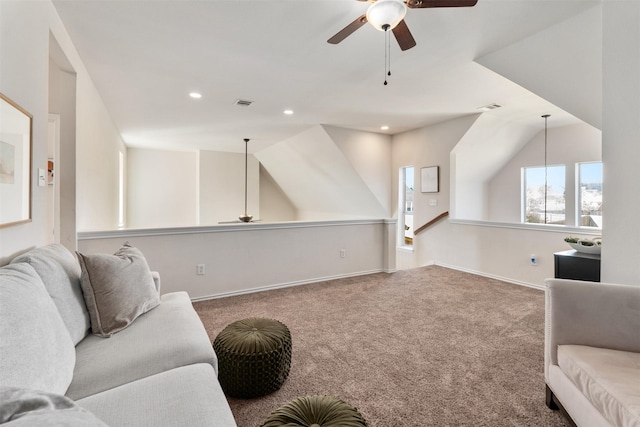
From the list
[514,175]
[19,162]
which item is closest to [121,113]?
[19,162]

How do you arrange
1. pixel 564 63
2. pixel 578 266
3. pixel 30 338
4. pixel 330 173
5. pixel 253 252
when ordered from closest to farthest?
pixel 30 338, pixel 578 266, pixel 564 63, pixel 253 252, pixel 330 173

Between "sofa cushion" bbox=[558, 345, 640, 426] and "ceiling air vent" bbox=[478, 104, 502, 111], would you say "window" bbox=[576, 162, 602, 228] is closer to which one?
Result: "ceiling air vent" bbox=[478, 104, 502, 111]

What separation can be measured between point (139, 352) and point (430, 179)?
16.2 ft

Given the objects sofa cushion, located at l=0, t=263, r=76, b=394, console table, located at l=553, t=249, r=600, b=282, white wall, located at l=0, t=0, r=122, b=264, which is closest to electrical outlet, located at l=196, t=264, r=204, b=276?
white wall, located at l=0, t=0, r=122, b=264

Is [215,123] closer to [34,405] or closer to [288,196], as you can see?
[288,196]

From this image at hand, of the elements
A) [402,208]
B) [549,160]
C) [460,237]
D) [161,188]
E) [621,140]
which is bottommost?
[460,237]

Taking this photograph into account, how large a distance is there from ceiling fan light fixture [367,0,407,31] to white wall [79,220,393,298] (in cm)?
262

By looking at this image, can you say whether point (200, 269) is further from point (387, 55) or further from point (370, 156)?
point (370, 156)

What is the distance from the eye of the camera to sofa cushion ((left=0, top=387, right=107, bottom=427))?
1.79ft

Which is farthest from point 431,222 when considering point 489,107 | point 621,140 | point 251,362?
point 251,362

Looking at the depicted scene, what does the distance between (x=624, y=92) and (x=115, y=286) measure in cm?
314

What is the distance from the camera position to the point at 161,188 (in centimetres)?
744

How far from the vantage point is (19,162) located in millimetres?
1549

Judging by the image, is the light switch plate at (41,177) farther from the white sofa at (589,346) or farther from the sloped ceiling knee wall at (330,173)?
the sloped ceiling knee wall at (330,173)
